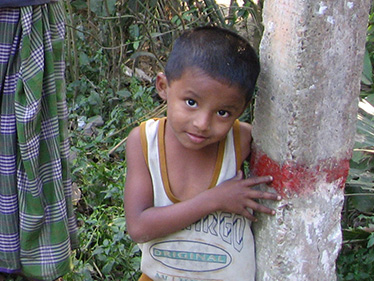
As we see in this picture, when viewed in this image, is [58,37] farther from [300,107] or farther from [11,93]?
[300,107]

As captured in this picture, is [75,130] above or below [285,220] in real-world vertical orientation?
below

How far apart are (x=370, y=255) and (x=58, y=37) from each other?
1.63 meters

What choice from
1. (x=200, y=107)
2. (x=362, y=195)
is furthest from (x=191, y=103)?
(x=362, y=195)

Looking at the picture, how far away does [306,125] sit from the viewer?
5.42 feet

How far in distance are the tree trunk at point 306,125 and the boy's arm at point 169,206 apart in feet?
0.27

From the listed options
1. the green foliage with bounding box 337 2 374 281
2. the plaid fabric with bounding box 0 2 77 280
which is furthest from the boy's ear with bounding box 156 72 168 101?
the green foliage with bounding box 337 2 374 281

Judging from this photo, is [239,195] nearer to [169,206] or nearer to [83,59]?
[169,206]

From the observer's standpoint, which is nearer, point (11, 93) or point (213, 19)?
point (11, 93)

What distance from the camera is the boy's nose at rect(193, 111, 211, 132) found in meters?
1.66

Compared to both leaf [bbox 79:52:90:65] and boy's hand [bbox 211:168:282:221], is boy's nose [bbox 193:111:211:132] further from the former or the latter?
leaf [bbox 79:52:90:65]

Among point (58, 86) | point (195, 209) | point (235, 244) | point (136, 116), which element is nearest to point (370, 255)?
point (235, 244)

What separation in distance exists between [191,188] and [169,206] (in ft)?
Answer: 0.31

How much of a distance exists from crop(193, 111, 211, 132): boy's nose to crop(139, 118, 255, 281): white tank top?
9.0 inches

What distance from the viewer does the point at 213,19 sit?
400cm
